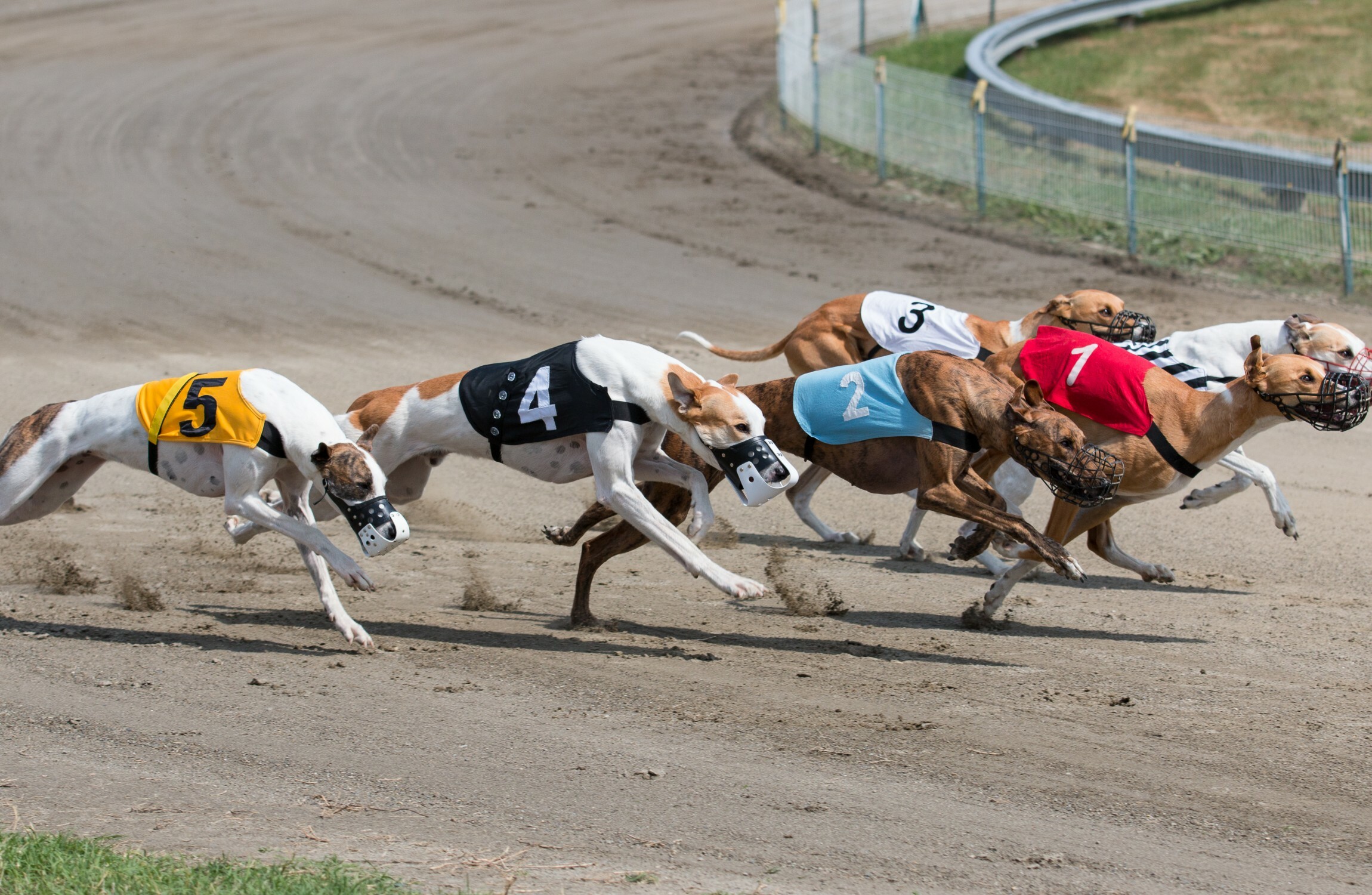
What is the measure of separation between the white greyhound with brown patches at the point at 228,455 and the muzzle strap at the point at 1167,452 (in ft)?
11.2

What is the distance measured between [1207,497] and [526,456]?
4.20 metres

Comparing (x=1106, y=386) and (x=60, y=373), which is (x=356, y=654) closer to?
(x=1106, y=386)

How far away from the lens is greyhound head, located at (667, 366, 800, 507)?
6.14 metres

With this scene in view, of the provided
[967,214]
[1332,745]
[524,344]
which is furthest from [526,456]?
[967,214]

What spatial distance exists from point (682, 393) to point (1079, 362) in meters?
2.06

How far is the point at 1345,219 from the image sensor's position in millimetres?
14641

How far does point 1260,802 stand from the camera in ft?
16.3

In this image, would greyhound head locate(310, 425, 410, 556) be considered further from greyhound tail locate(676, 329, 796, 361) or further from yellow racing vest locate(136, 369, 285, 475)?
greyhound tail locate(676, 329, 796, 361)

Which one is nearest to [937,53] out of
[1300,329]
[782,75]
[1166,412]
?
[782,75]

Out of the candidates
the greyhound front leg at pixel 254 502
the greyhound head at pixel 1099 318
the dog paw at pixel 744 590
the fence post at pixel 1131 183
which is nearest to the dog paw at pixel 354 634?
the greyhound front leg at pixel 254 502

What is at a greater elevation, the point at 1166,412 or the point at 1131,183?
the point at 1166,412

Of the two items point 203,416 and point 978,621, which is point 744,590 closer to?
point 978,621

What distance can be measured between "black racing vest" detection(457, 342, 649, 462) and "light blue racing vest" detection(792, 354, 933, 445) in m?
0.91

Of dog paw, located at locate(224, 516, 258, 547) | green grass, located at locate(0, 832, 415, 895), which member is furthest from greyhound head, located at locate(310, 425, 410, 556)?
green grass, located at locate(0, 832, 415, 895)
